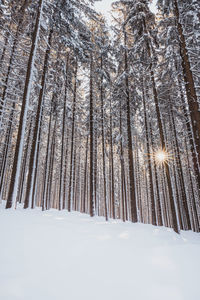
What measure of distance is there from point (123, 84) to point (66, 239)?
1106cm

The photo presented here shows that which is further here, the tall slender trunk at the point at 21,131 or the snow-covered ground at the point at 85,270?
the tall slender trunk at the point at 21,131

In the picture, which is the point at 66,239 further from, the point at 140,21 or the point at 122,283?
the point at 140,21

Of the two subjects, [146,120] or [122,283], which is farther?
[146,120]

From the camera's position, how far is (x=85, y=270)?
8.07 feet

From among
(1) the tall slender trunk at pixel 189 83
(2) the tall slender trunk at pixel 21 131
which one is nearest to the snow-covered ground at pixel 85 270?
(2) the tall slender trunk at pixel 21 131

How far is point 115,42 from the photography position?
1250 centimetres

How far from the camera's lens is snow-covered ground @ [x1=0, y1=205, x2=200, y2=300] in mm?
1963

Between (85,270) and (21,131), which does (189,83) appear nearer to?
(21,131)

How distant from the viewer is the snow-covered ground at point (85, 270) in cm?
196

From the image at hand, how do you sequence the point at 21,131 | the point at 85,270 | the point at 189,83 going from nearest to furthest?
1. the point at 85,270
2. the point at 21,131
3. the point at 189,83

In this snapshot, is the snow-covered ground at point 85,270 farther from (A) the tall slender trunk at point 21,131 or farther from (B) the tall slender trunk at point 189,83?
(B) the tall slender trunk at point 189,83

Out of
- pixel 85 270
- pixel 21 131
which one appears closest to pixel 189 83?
pixel 21 131

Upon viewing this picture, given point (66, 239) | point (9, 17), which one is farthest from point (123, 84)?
point (66, 239)

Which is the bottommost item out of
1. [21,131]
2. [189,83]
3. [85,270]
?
[85,270]
